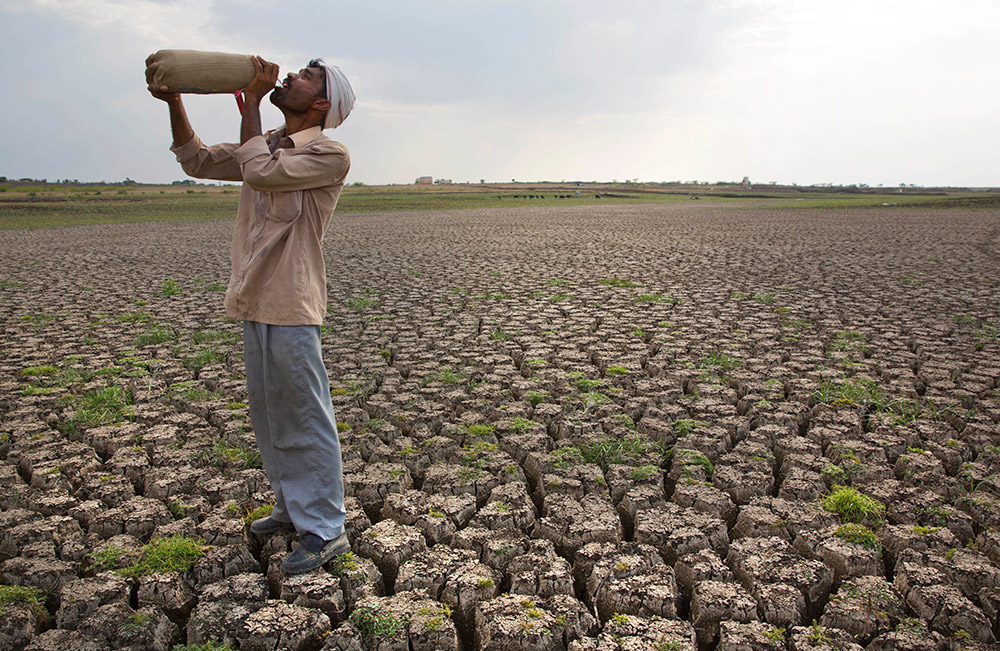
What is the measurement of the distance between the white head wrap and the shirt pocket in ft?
0.99

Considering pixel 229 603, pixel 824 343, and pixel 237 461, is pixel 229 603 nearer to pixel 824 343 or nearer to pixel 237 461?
pixel 237 461

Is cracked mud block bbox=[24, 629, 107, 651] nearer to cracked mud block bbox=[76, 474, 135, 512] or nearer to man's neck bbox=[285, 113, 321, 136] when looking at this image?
cracked mud block bbox=[76, 474, 135, 512]

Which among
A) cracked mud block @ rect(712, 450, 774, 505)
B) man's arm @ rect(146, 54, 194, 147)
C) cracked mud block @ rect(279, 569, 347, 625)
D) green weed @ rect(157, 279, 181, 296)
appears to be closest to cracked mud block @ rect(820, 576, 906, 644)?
cracked mud block @ rect(712, 450, 774, 505)

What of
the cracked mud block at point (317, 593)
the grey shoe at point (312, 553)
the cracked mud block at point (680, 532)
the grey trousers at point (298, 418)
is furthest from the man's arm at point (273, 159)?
the cracked mud block at point (680, 532)

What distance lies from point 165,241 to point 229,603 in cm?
1527

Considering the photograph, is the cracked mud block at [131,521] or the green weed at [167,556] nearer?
the green weed at [167,556]

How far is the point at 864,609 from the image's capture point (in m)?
2.04

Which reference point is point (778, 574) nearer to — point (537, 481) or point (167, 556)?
point (537, 481)

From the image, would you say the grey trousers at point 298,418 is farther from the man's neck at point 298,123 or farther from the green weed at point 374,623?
the man's neck at point 298,123

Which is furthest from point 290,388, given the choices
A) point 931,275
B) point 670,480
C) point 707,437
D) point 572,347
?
point 931,275

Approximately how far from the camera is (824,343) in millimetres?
5398

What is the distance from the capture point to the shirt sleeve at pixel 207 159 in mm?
2383

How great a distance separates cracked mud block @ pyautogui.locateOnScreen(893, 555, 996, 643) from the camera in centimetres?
197

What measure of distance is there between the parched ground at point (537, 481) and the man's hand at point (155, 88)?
5.30 ft
